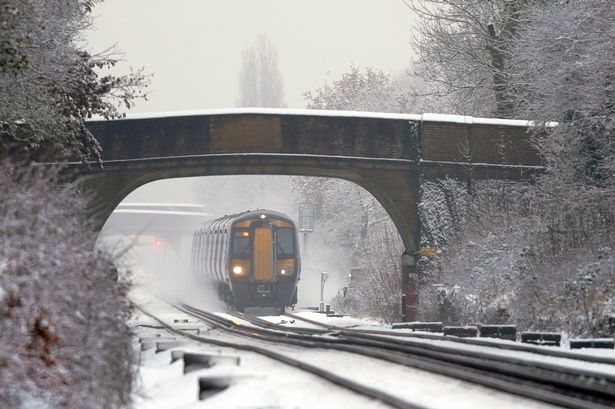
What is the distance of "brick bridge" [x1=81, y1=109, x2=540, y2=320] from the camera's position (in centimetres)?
2758

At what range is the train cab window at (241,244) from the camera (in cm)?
3125

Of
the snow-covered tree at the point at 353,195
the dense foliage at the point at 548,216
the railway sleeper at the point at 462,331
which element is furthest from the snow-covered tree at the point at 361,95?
the railway sleeper at the point at 462,331

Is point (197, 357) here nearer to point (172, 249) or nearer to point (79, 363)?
point (79, 363)

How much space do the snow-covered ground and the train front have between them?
64.0 ft

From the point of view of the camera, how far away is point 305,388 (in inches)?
339

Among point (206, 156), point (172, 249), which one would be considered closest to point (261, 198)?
point (172, 249)

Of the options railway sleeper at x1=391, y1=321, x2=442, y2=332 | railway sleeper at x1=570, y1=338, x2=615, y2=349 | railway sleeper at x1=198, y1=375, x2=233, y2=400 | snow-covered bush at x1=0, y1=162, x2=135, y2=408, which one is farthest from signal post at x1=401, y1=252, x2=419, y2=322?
railway sleeper at x1=198, y1=375, x2=233, y2=400

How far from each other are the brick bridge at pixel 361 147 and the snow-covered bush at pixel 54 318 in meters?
16.4

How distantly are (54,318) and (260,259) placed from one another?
73.5ft

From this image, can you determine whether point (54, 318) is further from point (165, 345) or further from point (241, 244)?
point (241, 244)

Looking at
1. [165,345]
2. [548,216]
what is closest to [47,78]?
[165,345]

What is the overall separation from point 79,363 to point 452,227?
1946 cm

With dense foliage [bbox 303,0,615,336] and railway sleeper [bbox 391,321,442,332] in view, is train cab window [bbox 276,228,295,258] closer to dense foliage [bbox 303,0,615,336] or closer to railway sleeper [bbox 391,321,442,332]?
dense foliage [bbox 303,0,615,336]

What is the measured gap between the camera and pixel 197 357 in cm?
1012
